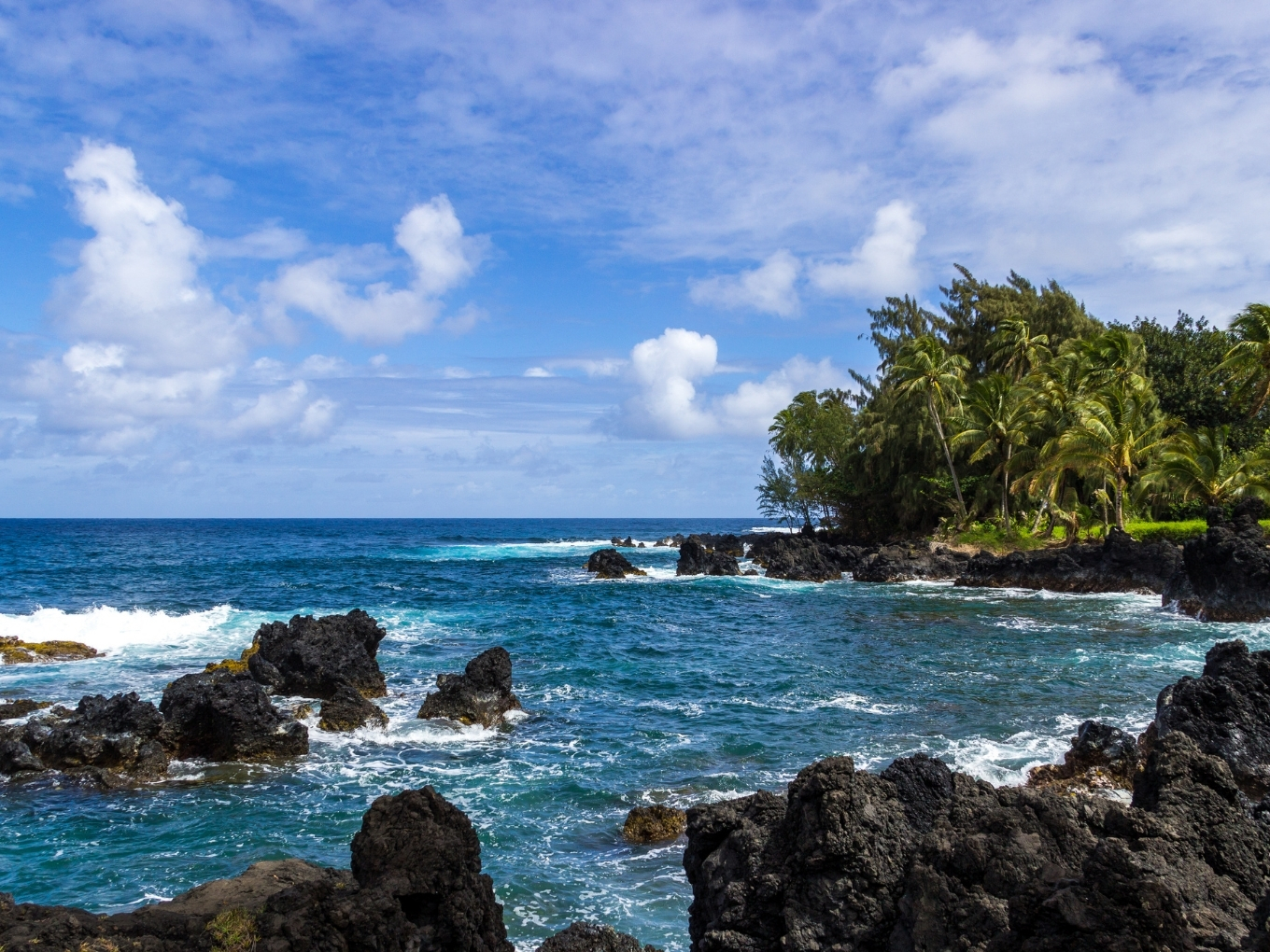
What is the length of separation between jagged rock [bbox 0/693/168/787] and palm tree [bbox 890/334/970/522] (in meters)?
44.0

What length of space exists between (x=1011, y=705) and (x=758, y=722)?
5.22 meters

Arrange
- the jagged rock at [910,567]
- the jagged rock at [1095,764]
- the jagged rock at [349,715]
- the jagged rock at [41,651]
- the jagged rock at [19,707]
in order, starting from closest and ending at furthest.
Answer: the jagged rock at [1095,764] < the jagged rock at [349,715] < the jagged rock at [19,707] < the jagged rock at [41,651] < the jagged rock at [910,567]

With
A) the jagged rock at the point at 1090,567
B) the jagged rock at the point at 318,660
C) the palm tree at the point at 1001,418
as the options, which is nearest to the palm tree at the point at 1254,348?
the jagged rock at the point at 1090,567

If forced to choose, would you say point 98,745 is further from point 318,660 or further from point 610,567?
point 610,567

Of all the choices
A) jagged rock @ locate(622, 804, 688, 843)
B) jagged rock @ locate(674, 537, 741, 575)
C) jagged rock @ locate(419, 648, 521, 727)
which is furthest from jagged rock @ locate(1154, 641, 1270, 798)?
jagged rock @ locate(674, 537, 741, 575)

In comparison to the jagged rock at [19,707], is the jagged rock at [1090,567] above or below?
above

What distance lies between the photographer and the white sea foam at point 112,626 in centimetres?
2783

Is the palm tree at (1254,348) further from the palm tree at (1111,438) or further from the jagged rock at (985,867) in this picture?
the jagged rock at (985,867)

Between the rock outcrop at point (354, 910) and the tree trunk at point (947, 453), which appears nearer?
the rock outcrop at point (354, 910)

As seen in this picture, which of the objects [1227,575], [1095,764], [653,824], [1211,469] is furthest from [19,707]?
[1211,469]

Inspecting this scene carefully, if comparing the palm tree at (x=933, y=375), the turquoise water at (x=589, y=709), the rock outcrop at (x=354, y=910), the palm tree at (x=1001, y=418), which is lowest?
the turquoise water at (x=589, y=709)

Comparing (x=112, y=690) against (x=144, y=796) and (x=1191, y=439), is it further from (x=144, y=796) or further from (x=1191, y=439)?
(x=1191, y=439)

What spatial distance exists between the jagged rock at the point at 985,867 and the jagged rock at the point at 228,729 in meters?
9.92

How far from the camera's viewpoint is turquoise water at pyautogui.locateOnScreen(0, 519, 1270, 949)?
34.8 feet
